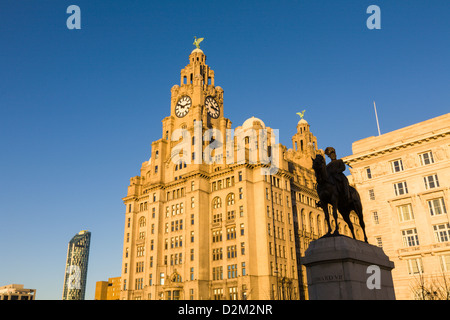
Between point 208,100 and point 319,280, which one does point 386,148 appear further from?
point 208,100

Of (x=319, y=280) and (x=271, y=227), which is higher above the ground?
(x=271, y=227)

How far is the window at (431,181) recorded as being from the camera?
5111 cm

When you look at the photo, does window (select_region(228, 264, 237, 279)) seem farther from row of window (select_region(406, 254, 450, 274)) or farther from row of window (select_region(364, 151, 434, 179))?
row of window (select_region(406, 254, 450, 274))

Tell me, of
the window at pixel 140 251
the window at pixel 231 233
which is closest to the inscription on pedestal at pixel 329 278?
the window at pixel 231 233

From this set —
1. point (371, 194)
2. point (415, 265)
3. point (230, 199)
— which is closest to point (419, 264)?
point (415, 265)

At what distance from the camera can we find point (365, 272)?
17812mm

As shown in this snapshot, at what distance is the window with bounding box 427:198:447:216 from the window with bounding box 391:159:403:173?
618 cm

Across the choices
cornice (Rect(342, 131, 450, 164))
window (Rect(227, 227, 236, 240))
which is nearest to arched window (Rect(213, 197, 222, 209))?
window (Rect(227, 227, 236, 240))

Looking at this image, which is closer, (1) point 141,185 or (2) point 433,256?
(2) point 433,256

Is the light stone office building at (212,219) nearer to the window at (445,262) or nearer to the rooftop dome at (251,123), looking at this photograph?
the rooftop dome at (251,123)
